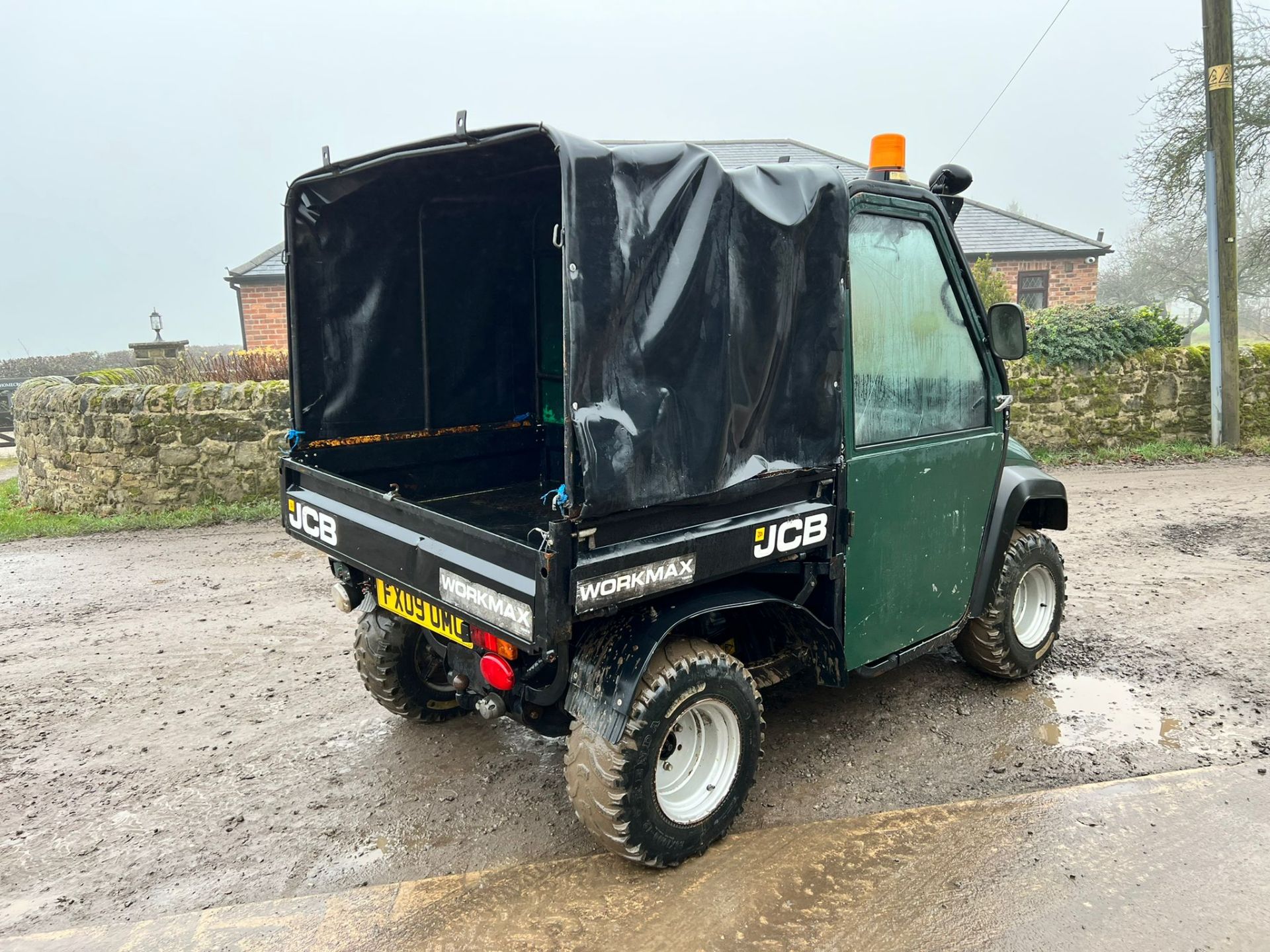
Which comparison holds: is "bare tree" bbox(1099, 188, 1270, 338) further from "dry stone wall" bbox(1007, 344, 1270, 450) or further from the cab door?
the cab door

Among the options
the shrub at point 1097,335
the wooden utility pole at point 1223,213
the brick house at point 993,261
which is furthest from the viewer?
the brick house at point 993,261

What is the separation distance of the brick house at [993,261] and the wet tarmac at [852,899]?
1738 centimetres

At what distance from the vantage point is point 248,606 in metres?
6.05

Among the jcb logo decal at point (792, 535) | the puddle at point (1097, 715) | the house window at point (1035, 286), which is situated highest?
the house window at point (1035, 286)

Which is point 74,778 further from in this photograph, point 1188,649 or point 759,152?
point 759,152

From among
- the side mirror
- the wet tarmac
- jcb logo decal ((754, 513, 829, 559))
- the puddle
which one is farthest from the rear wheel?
the side mirror

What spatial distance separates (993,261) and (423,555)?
19.6 meters

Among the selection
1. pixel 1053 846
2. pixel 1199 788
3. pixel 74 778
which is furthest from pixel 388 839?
pixel 1199 788

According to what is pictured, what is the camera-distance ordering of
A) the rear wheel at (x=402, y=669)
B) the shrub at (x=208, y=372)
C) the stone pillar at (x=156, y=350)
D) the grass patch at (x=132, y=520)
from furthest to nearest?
the stone pillar at (x=156, y=350), the shrub at (x=208, y=372), the grass patch at (x=132, y=520), the rear wheel at (x=402, y=669)

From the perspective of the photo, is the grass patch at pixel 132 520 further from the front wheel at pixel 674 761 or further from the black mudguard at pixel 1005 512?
the black mudguard at pixel 1005 512

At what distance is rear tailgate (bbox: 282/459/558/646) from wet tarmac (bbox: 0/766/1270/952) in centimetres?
92

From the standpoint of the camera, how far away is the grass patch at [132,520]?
846 cm

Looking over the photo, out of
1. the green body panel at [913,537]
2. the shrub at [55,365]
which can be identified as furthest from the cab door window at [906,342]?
the shrub at [55,365]

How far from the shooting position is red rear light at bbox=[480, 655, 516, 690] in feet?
9.87
